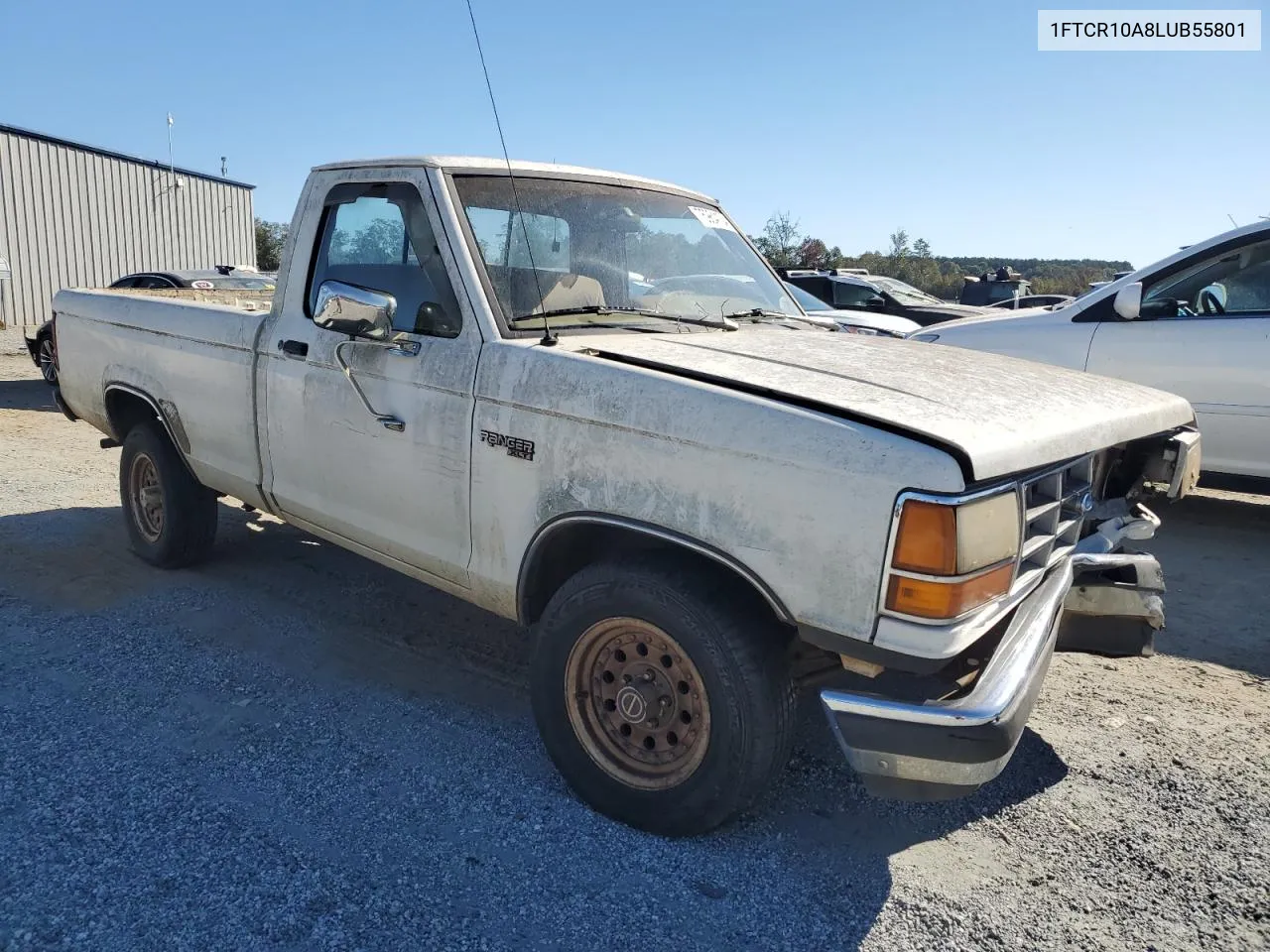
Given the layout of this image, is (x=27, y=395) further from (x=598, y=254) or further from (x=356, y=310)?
(x=598, y=254)

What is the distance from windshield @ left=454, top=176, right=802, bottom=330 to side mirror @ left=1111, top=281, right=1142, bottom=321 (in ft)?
10.2

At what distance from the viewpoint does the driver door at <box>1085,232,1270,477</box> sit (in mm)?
5887

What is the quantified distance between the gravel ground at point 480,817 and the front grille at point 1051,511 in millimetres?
891

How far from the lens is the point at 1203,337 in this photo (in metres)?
6.05

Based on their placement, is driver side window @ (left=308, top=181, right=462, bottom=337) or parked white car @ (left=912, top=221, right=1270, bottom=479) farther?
parked white car @ (left=912, top=221, right=1270, bottom=479)

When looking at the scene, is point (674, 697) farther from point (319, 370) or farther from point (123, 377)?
point (123, 377)

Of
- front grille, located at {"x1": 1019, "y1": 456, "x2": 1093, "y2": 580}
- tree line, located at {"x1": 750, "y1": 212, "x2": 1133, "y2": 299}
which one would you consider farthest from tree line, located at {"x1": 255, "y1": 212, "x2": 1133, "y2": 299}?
front grille, located at {"x1": 1019, "y1": 456, "x2": 1093, "y2": 580}

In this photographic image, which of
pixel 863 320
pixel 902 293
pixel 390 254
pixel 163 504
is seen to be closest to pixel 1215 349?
pixel 863 320

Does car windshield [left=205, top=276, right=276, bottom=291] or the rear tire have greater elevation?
car windshield [left=205, top=276, right=276, bottom=291]

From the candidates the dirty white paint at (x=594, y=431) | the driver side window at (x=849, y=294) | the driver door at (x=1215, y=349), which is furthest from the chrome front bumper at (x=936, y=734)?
the driver side window at (x=849, y=294)

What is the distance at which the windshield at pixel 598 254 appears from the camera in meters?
3.46

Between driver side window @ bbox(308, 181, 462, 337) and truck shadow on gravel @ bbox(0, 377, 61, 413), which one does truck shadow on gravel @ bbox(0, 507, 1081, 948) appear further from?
truck shadow on gravel @ bbox(0, 377, 61, 413)

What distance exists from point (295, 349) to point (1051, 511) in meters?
2.91

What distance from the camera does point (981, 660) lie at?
2652 mm
